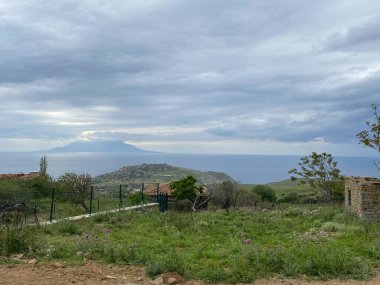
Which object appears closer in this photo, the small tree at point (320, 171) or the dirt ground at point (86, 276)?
the dirt ground at point (86, 276)

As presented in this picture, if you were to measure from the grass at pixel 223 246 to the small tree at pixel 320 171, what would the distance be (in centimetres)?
1215

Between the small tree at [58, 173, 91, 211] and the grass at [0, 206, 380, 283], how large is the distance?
10.3m

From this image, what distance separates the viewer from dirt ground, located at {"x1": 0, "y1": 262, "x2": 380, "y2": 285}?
22.3 feet

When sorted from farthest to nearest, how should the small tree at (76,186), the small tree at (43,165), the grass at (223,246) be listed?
the small tree at (43,165), the small tree at (76,186), the grass at (223,246)

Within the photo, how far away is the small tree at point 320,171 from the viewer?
2839 centimetres

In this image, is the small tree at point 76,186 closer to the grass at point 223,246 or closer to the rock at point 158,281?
the grass at point 223,246

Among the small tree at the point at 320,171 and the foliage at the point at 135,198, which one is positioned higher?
the small tree at the point at 320,171

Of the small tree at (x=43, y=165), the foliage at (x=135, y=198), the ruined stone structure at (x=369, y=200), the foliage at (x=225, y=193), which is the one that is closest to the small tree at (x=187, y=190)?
the foliage at (x=225, y=193)

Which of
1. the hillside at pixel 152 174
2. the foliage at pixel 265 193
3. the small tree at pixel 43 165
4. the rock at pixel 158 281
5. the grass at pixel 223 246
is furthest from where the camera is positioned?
the hillside at pixel 152 174

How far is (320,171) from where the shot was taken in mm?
28438

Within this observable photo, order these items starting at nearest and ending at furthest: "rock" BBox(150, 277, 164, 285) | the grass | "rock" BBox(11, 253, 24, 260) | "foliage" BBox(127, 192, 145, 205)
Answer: "rock" BBox(150, 277, 164, 285), the grass, "rock" BBox(11, 253, 24, 260), "foliage" BBox(127, 192, 145, 205)

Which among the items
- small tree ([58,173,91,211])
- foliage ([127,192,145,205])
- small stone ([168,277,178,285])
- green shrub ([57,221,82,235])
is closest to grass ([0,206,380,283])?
green shrub ([57,221,82,235])

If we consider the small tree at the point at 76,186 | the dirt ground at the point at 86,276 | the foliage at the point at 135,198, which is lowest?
the dirt ground at the point at 86,276

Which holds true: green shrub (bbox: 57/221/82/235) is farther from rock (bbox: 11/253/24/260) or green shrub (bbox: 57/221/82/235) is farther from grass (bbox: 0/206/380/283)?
rock (bbox: 11/253/24/260)
